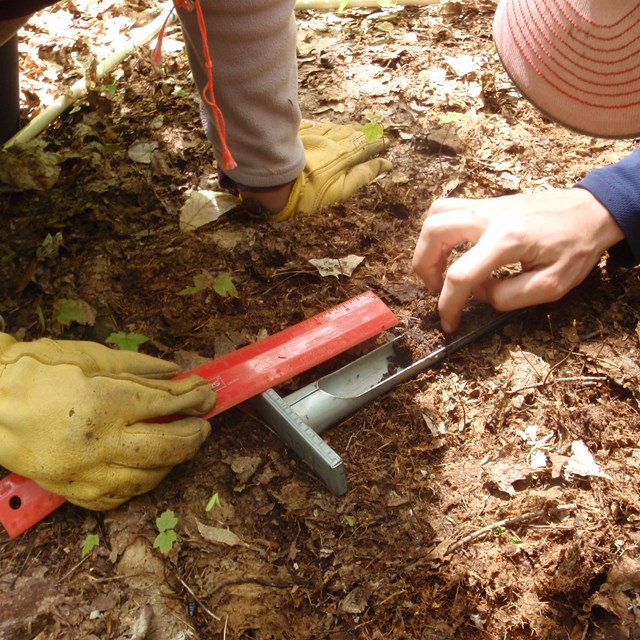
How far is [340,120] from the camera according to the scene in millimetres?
3320

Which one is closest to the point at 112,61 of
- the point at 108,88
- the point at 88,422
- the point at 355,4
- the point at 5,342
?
the point at 108,88

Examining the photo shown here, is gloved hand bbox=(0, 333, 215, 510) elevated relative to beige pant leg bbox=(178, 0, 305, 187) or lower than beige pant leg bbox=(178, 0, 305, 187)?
lower

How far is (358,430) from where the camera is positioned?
2.07m

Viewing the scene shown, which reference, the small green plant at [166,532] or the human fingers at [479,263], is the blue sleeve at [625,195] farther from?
the small green plant at [166,532]

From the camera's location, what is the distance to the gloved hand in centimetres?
164

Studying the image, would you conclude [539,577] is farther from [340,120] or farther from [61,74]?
[61,74]

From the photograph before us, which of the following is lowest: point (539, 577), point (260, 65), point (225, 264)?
point (539, 577)

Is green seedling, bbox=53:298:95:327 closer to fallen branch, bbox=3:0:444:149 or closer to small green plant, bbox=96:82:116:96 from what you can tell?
fallen branch, bbox=3:0:444:149

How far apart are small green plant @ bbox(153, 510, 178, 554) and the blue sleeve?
1.74m

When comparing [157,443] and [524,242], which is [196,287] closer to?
[157,443]

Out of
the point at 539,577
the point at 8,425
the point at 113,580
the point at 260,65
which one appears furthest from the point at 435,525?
the point at 260,65

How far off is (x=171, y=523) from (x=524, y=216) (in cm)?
150

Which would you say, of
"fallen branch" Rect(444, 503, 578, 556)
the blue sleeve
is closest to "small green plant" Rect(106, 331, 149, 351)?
"fallen branch" Rect(444, 503, 578, 556)

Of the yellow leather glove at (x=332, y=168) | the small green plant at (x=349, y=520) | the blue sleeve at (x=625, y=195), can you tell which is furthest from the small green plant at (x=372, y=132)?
the small green plant at (x=349, y=520)
